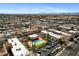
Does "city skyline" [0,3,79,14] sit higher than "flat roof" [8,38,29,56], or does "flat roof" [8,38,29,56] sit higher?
"city skyline" [0,3,79,14]

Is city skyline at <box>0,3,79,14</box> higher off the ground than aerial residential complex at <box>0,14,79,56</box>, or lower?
higher

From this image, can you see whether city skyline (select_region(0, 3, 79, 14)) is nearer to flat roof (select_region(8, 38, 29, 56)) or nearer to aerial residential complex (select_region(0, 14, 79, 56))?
aerial residential complex (select_region(0, 14, 79, 56))

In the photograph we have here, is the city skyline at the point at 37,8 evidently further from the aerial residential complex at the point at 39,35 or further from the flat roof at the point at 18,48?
the flat roof at the point at 18,48

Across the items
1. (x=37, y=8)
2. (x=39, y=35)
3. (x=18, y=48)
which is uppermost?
(x=37, y=8)

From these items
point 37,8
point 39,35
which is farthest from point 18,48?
point 37,8

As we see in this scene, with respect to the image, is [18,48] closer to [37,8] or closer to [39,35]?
[39,35]

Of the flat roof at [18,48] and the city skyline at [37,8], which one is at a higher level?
the city skyline at [37,8]

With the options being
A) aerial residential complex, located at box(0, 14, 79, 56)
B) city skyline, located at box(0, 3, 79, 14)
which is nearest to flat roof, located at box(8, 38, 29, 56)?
aerial residential complex, located at box(0, 14, 79, 56)

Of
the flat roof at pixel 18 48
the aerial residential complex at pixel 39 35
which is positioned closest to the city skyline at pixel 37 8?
the aerial residential complex at pixel 39 35
